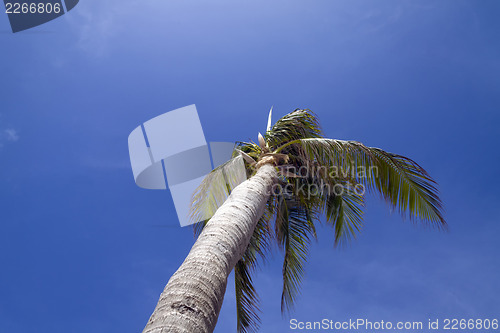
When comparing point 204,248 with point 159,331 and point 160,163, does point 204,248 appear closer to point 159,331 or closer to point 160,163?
point 159,331

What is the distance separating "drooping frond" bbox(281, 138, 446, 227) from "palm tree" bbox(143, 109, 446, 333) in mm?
17

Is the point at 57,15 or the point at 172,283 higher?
the point at 57,15

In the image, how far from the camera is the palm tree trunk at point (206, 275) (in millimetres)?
2555

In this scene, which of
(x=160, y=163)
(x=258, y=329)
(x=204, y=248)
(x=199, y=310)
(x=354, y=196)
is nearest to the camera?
(x=199, y=310)

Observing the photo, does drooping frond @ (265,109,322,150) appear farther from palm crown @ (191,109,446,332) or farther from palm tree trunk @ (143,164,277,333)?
palm tree trunk @ (143,164,277,333)

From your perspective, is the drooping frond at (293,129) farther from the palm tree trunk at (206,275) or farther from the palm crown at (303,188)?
the palm tree trunk at (206,275)

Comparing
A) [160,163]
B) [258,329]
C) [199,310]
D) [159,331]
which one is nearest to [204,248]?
[199,310]

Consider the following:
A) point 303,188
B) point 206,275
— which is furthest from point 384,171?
point 206,275

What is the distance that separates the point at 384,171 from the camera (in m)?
6.55

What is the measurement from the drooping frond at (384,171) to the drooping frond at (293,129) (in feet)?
4.20

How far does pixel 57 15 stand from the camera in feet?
27.7

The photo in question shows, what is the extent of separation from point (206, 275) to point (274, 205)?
4290mm

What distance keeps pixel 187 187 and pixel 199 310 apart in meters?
5.31

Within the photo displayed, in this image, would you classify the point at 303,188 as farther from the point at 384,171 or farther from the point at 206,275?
the point at 206,275
